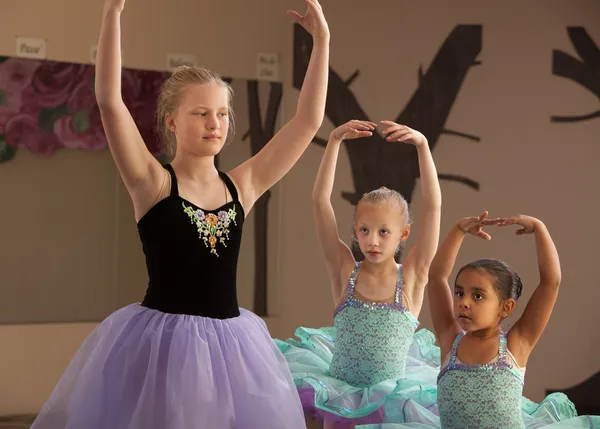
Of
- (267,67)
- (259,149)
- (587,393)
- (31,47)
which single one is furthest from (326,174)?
(587,393)

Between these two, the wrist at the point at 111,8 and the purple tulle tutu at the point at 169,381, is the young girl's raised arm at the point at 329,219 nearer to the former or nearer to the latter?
the purple tulle tutu at the point at 169,381

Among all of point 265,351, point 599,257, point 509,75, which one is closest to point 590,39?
point 509,75

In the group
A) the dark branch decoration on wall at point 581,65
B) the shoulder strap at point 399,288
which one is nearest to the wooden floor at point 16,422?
the shoulder strap at point 399,288

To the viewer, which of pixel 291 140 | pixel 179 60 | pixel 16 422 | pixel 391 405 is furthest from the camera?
pixel 179 60

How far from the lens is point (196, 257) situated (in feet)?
5.70

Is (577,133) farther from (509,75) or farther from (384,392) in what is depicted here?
(384,392)

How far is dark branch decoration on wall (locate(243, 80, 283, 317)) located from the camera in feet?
13.2

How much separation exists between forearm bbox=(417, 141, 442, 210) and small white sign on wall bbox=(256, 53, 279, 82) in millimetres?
1860

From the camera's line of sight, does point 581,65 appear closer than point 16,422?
No

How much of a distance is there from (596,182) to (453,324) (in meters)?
2.34

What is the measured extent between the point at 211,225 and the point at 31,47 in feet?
7.49

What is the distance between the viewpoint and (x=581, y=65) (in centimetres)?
409

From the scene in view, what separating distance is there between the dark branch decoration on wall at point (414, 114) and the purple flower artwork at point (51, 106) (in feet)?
3.07

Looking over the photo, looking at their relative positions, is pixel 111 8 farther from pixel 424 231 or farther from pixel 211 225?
pixel 424 231
